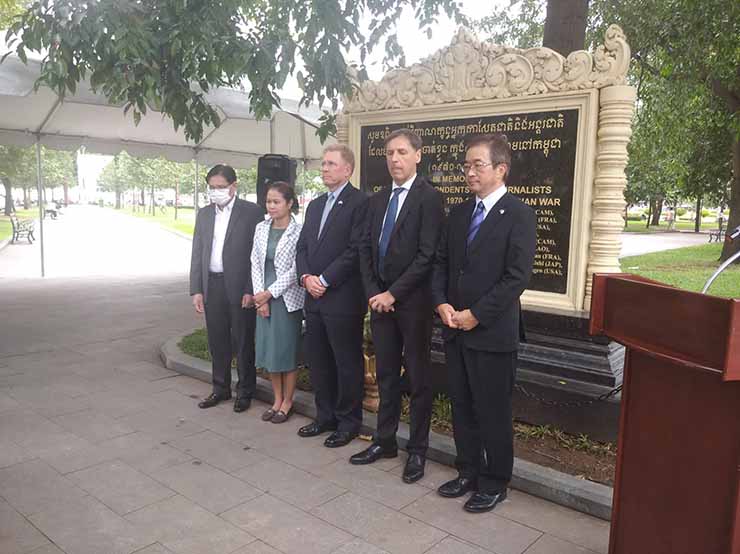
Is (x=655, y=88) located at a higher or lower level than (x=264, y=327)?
higher

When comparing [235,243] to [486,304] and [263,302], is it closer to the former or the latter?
[263,302]

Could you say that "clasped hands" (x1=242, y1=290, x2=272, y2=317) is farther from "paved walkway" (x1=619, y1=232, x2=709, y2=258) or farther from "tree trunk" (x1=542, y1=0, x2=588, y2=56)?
"paved walkway" (x1=619, y1=232, x2=709, y2=258)

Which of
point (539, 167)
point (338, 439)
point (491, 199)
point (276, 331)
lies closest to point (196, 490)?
point (338, 439)

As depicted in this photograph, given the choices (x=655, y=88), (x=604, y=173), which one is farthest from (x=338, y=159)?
(x=655, y=88)

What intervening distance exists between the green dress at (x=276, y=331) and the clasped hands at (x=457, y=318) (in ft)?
4.79

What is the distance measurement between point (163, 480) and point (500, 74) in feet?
11.4

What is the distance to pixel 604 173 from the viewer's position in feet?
13.0

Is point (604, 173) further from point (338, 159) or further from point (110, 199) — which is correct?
point (110, 199)

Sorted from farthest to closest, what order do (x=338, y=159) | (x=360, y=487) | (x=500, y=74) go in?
(x=500, y=74) < (x=338, y=159) < (x=360, y=487)

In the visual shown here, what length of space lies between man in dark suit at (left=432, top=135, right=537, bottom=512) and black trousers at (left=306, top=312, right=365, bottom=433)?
0.88 m

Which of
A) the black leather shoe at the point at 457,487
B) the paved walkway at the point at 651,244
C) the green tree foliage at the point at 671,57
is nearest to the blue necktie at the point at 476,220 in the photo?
the black leather shoe at the point at 457,487

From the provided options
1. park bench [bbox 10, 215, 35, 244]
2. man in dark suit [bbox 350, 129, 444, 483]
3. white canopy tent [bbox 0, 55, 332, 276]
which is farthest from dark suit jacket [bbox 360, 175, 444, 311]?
park bench [bbox 10, 215, 35, 244]

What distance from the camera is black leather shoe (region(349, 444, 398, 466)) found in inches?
140

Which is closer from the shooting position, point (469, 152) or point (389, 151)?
point (469, 152)
